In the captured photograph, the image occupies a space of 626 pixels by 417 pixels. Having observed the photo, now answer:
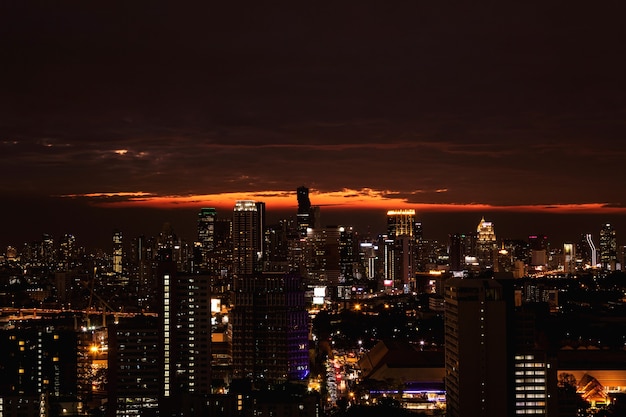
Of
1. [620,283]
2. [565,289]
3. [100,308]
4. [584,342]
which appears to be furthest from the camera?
[620,283]

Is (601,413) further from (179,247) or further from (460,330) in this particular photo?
(179,247)

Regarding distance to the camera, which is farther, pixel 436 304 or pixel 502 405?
pixel 436 304

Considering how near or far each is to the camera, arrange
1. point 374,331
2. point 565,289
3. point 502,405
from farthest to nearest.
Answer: point 565,289, point 374,331, point 502,405

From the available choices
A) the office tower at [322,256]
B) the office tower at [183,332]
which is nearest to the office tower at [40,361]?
the office tower at [183,332]

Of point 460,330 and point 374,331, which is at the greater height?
point 460,330

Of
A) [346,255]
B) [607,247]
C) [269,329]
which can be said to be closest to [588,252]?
[607,247]

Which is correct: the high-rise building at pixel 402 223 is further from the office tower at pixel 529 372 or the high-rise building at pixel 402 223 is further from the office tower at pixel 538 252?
the office tower at pixel 529 372

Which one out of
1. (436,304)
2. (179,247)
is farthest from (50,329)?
(179,247)
